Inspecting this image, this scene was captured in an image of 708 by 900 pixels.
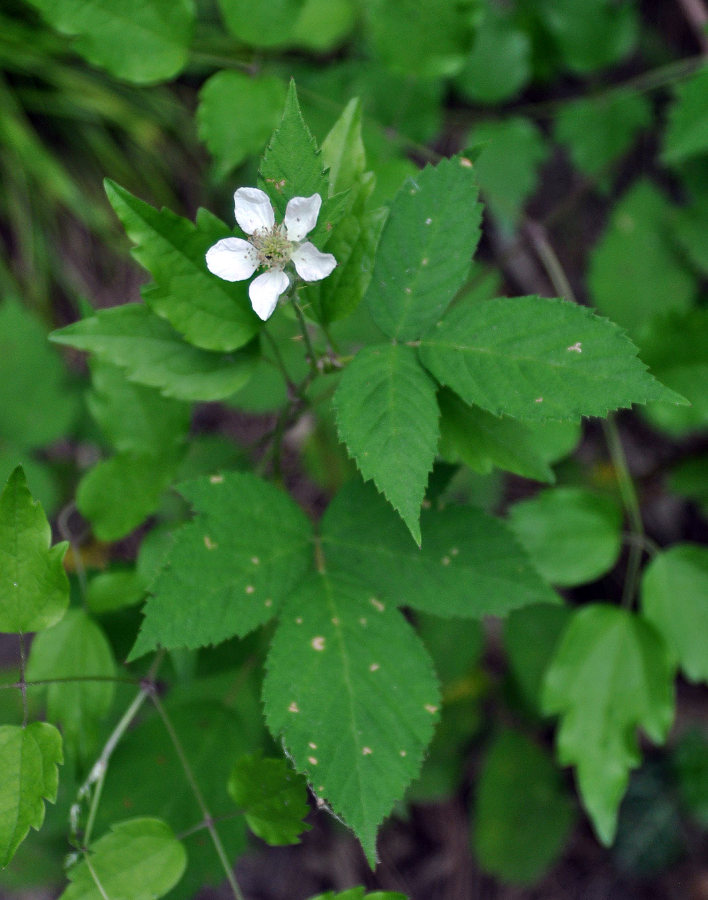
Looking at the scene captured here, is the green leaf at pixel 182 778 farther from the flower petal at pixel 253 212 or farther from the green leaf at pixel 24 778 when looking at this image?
the flower petal at pixel 253 212

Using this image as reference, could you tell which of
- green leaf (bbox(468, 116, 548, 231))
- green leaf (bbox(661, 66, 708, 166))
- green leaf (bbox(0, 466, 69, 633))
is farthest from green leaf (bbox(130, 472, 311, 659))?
green leaf (bbox(661, 66, 708, 166))

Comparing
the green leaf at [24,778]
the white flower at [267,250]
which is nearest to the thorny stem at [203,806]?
the green leaf at [24,778]

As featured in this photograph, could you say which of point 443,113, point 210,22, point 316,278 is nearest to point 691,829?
point 316,278

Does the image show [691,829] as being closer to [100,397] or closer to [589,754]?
[589,754]

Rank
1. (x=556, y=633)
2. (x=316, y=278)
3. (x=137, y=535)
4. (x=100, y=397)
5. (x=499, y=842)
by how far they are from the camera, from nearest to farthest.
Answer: (x=316, y=278) → (x=100, y=397) → (x=556, y=633) → (x=499, y=842) → (x=137, y=535)

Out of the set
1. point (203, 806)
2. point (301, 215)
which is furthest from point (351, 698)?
point (301, 215)

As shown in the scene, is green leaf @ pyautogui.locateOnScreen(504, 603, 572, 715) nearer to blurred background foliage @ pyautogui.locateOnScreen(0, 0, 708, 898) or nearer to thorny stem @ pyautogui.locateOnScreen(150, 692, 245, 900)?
blurred background foliage @ pyautogui.locateOnScreen(0, 0, 708, 898)
